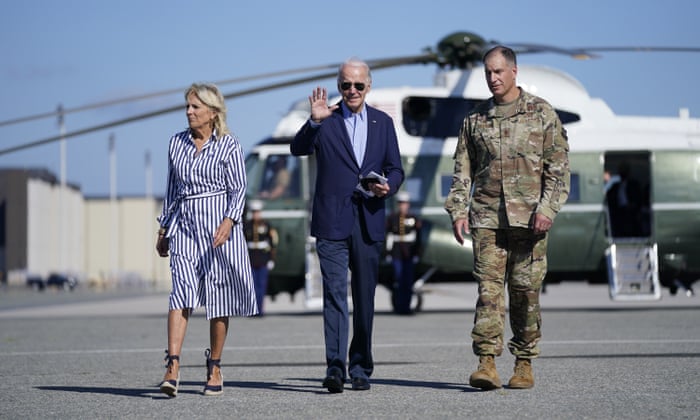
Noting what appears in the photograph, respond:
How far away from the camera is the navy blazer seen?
755cm

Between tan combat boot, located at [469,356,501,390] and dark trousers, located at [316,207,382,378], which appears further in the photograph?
dark trousers, located at [316,207,382,378]

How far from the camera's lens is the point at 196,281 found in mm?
7332

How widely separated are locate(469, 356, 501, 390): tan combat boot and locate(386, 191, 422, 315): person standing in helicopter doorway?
1019 cm

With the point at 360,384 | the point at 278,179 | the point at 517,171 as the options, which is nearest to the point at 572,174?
the point at 278,179

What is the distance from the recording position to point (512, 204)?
24.3 feet

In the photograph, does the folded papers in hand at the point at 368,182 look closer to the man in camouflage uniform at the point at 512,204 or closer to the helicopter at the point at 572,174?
the man in camouflage uniform at the point at 512,204

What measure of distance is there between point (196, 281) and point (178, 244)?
261 millimetres

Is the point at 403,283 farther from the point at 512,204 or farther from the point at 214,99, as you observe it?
the point at 214,99

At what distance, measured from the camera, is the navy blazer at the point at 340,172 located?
7.55 metres

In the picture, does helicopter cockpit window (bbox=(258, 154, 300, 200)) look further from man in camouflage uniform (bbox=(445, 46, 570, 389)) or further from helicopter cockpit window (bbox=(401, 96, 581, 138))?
man in camouflage uniform (bbox=(445, 46, 570, 389))

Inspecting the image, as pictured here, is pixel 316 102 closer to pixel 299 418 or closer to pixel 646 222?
pixel 299 418

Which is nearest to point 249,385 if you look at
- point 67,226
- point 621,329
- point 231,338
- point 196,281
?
point 196,281

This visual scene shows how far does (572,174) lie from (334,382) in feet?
37.9

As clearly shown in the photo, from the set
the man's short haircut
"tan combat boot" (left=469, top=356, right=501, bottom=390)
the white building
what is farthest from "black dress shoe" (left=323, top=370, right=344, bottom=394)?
the white building
